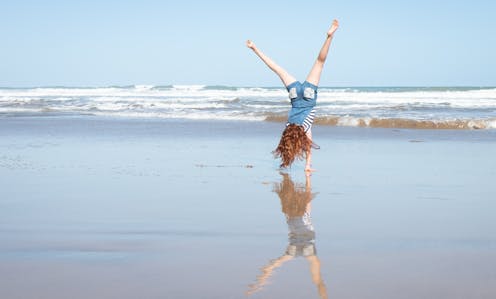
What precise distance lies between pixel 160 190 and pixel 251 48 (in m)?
2.57

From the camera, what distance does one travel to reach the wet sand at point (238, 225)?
3.85m

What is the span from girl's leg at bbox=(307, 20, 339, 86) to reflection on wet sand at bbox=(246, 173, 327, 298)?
1390 mm

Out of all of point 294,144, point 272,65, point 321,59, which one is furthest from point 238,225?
point 272,65

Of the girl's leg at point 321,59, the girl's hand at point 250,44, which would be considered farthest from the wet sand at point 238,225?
the girl's hand at point 250,44

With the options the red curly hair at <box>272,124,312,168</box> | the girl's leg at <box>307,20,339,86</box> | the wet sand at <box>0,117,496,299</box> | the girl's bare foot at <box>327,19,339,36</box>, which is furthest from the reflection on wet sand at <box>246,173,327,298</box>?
the girl's bare foot at <box>327,19,339,36</box>

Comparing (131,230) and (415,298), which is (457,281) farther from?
(131,230)

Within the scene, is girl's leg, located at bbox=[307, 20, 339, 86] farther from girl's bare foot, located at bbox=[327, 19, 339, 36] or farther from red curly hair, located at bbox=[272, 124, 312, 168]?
red curly hair, located at bbox=[272, 124, 312, 168]

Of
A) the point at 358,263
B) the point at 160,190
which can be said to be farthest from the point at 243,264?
the point at 160,190

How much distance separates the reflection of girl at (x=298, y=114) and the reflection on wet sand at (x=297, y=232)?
61 centimetres

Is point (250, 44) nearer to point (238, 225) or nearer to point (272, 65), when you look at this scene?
point (272, 65)

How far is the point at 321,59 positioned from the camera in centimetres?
848

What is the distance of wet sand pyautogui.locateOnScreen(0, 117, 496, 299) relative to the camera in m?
3.85

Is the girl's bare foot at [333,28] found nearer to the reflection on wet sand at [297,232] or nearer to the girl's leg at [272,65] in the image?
the girl's leg at [272,65]

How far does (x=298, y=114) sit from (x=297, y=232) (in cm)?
392
